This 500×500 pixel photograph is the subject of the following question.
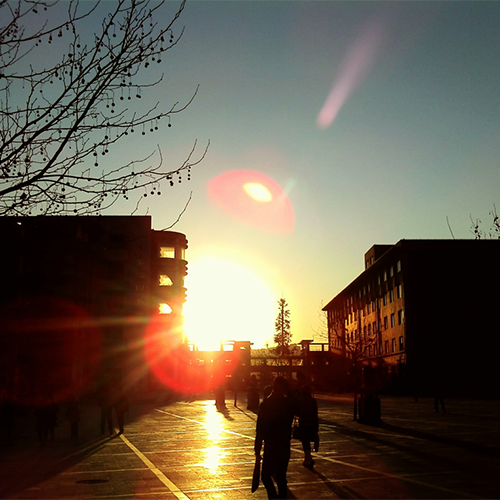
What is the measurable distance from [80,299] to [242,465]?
25.2 ft

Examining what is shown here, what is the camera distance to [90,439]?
2145 cm

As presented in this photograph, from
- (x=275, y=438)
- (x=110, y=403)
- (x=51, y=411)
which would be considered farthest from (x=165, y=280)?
(x=275, y=438)

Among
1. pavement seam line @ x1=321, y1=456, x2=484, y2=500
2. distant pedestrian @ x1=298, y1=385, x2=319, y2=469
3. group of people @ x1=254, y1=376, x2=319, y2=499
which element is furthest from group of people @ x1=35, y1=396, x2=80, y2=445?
group of people @ x1=254, y1=376, x2=319, y2=499

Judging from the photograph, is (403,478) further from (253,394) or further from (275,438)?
(253,394)

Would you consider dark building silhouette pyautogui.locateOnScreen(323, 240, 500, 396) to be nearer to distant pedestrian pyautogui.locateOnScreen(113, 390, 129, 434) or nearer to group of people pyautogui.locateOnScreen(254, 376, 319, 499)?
distant pedestrian pyautogui.locateOnScreen(113, 390, 129, 434)

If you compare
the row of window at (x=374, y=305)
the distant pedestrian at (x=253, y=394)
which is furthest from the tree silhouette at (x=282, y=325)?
the distant pedestrian at (x=253, y=394)

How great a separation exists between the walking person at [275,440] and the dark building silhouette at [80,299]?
9.41ft

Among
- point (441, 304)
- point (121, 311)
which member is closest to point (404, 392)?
point (441, 304)

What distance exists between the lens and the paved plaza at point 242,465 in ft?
34.2

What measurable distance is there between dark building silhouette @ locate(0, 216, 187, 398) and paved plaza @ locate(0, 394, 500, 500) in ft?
9.85

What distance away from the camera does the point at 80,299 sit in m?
19.1

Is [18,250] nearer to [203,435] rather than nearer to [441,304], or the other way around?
[203,435]

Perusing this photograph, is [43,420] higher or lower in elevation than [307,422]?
lower

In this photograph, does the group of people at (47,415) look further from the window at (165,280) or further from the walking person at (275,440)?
the window at (165,280)
